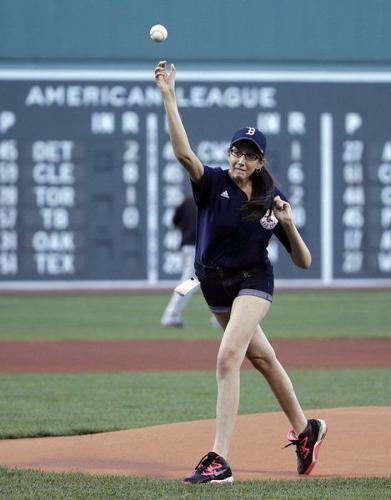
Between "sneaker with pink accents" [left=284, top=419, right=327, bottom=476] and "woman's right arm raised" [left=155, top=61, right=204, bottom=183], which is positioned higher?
"woman's right arm raised" [left=155, top=61, right=204, bottom=183]

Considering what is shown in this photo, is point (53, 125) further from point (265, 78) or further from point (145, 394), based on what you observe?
point (145, 394)

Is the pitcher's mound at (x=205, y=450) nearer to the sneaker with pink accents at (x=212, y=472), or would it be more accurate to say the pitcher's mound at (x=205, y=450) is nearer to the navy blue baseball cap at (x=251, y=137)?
the sneaker with pink accents at (x=212, y=472)

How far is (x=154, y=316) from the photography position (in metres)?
16.9

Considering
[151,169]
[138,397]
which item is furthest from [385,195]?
[138,397]

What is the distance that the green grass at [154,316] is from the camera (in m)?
14.2

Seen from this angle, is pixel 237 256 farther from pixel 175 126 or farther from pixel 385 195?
pixel 385 195

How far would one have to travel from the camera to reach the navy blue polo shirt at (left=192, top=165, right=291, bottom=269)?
17.7 feet

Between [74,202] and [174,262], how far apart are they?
1.97 m

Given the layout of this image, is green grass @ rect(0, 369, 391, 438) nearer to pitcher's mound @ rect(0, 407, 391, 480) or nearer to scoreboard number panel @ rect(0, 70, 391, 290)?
pitcher's mound @ rect(0, 407, 391, 480)

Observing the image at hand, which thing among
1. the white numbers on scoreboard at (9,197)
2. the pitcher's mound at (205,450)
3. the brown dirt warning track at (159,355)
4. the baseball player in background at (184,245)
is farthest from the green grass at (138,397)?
the white numbers on scoreboard at (9,197)

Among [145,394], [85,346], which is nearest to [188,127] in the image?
[85,346]

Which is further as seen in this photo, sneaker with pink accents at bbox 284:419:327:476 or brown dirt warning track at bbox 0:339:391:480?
brown dirt warning track at bbox 0:339:391:480

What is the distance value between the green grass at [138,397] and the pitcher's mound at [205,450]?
0.62m

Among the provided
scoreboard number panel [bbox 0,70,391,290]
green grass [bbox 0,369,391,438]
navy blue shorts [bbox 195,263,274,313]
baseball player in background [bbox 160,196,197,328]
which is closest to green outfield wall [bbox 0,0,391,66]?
scoreboard number panel [bbox 0,70,391,290]
